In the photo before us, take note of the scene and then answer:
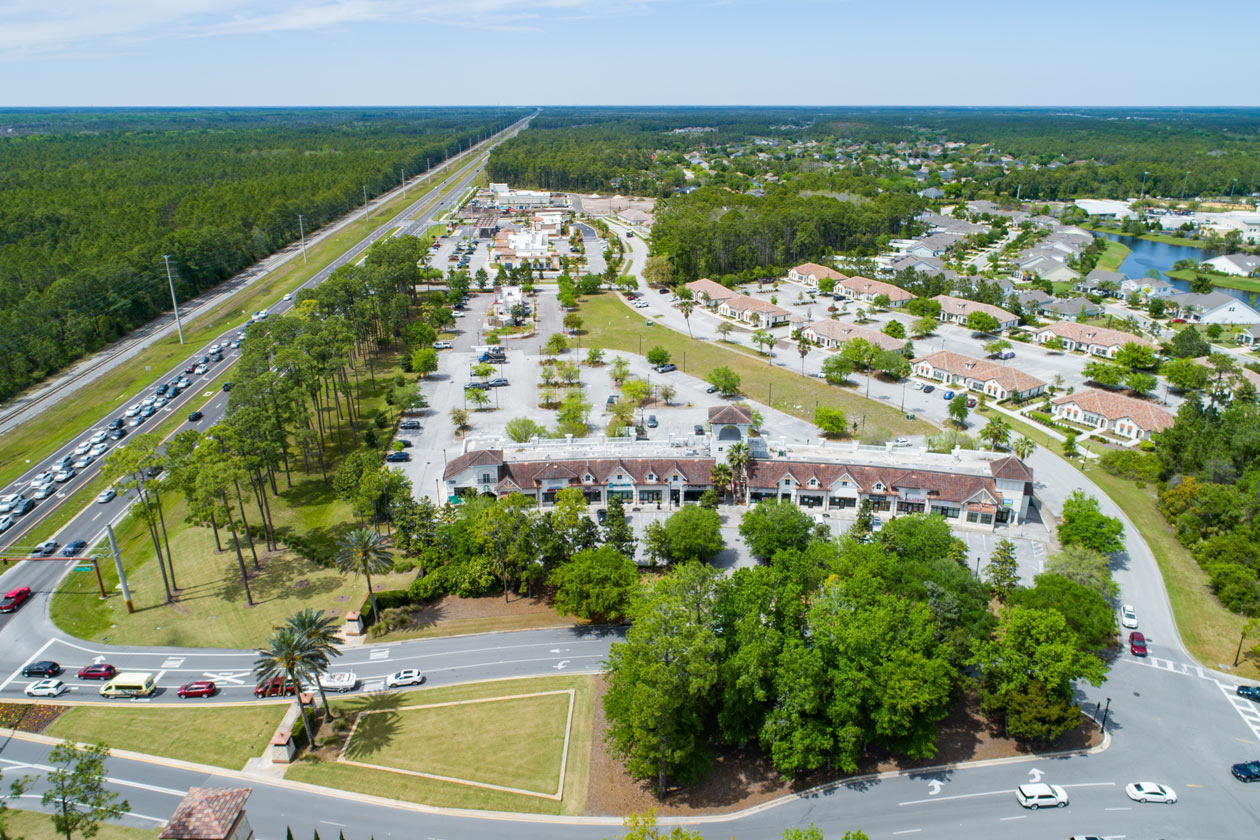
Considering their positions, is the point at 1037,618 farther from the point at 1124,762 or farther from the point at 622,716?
the point at 622,716

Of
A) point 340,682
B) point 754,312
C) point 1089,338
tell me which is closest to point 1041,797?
point 340,682

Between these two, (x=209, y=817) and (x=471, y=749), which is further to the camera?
(x=471, y=749)

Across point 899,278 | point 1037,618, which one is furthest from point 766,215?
point 1037,618

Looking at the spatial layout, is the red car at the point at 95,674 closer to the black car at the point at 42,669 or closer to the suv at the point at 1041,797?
the black car at the point at 42,669

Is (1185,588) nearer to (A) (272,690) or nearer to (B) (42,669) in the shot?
(A) (272,690)

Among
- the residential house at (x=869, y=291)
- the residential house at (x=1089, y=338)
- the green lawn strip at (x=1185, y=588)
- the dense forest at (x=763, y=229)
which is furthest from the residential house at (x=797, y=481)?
the dense forest at (x=763, y=229)
